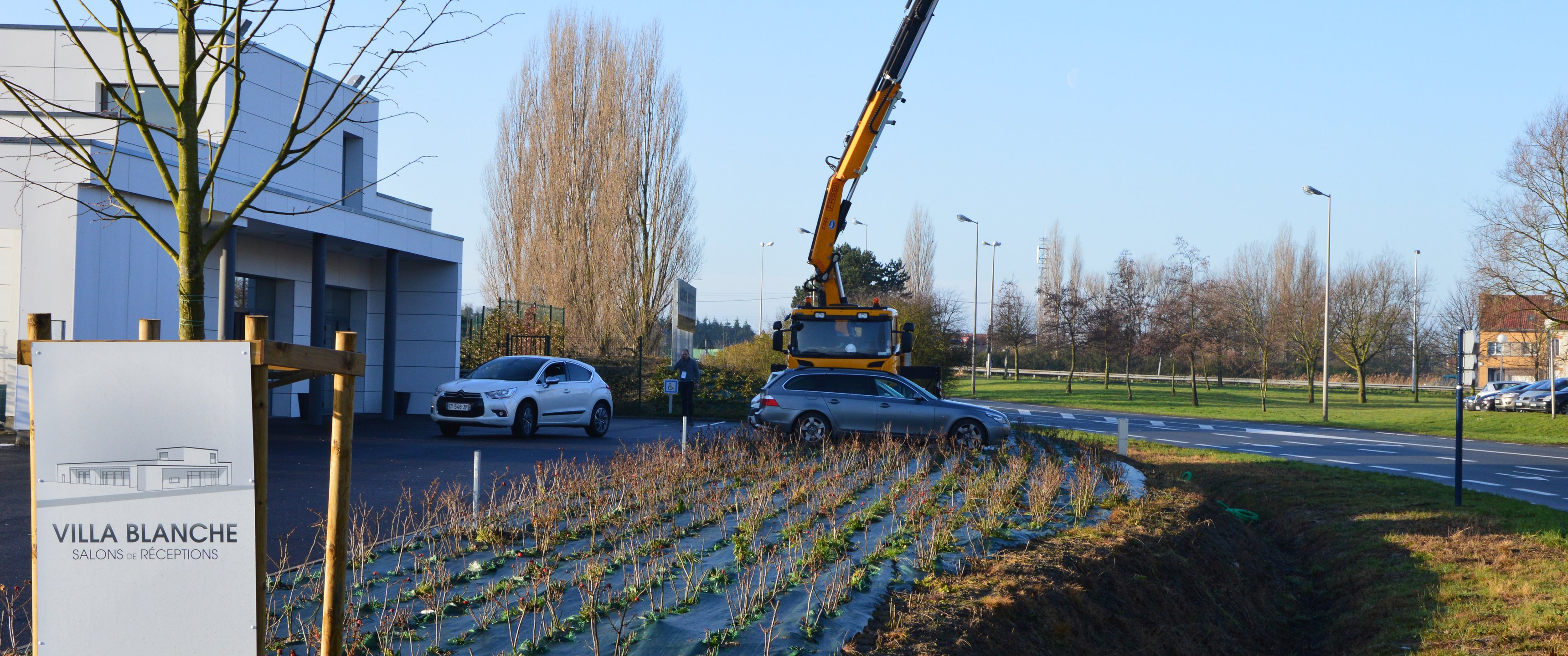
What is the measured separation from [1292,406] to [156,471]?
4995 centimetres

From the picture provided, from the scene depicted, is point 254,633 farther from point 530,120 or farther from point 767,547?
point 530,120

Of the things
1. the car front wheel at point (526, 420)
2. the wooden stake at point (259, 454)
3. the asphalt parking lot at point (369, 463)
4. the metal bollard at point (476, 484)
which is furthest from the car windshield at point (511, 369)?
the wooden stake at point (259, 454)

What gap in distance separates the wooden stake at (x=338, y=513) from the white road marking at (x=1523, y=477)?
18.6 m

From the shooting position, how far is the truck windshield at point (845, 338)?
18766 mm

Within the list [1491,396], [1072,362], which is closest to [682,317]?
[1491,396]

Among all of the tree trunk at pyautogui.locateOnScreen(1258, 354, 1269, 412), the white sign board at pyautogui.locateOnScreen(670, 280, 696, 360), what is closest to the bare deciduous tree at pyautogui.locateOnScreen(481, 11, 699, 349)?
the white sign board at pyautogui.locateOnScreen(670, 280, 696, 360)

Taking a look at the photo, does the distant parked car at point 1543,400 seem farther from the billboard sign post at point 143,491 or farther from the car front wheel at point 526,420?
the billboard sign post at point 143,491

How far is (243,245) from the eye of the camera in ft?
70.3

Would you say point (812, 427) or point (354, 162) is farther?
point (354, 162)

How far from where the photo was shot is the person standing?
23.5 m

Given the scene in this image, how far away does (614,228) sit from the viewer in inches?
1428

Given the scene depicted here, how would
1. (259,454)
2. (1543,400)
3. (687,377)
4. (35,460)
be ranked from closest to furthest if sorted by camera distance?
(35,460), (259,454), (687,377), (1543,400)

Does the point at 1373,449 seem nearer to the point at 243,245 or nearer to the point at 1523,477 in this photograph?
the point at 1523,477

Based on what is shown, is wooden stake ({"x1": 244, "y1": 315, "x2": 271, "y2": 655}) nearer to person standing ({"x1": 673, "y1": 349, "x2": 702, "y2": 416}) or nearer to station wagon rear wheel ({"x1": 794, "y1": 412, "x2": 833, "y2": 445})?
station wagon rear wheel ({"x1": 794, "y1": 412, "x2": 833, "y2": 445})
